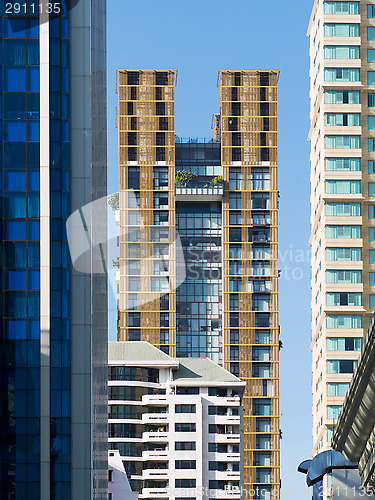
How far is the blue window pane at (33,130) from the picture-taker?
7400 cm

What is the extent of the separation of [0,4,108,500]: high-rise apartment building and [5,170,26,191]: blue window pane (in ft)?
0.20

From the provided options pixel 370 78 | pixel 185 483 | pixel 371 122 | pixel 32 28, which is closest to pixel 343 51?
pixel 370 78

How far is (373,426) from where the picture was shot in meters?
19.4

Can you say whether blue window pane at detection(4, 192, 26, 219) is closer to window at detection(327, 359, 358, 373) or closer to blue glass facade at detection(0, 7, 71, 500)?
blue glass facade at detection(0, 7, 71, 500)

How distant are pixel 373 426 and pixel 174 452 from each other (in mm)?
110234

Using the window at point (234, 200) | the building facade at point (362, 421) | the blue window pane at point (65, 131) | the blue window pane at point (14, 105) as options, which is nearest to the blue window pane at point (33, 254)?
the blue window pane at point (65, 131)

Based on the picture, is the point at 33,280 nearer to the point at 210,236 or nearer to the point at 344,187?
the point at 344,187

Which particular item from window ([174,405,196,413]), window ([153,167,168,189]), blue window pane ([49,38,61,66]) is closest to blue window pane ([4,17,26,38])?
blue window pane ([49,38,61,66])

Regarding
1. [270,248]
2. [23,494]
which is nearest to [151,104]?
[270,248]

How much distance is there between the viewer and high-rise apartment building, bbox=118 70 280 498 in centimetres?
15400

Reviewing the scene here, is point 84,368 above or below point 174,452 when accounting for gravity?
above

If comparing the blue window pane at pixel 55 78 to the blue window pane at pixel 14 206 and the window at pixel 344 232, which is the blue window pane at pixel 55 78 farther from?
the window at pixel 344 232

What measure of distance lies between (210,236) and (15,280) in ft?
293

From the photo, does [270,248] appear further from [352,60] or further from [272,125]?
[352,60]
